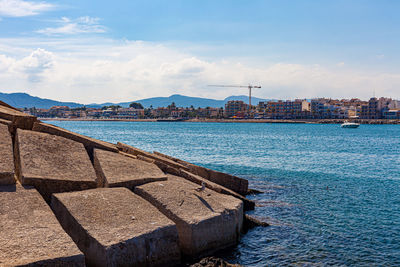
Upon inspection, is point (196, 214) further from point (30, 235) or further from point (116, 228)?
point (30, 235)

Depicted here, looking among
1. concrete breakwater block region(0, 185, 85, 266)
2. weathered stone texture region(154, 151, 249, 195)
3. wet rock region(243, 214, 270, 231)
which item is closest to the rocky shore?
concrete breakwater block region(0, 185, 85, 266)

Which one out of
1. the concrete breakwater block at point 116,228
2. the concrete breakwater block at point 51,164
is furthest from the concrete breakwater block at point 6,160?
the concrete breakwater block at point 116,228

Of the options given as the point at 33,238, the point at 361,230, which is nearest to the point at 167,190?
the point at 33,238

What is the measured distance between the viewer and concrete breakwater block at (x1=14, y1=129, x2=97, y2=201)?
7457 mm

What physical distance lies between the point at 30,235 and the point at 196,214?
10.8 ft

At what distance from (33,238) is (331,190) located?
1536 centimetres

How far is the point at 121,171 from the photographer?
898 cm

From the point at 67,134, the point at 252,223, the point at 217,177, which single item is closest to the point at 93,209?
the point at 67,134

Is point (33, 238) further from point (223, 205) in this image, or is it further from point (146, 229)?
point (223, 205)

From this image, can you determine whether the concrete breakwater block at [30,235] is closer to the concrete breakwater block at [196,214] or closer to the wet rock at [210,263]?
the concrete breakwater block at [196,214]

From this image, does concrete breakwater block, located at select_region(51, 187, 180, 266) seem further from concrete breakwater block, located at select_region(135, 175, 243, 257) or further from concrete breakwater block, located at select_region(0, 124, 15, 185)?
concrete breakwater block, located at select_region(0, 124, 15, 185)

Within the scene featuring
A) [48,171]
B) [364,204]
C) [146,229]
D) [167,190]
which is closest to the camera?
[146,229]

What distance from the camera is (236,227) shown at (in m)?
9.02

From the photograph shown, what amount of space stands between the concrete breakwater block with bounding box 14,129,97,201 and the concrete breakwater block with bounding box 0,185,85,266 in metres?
0.59
